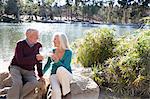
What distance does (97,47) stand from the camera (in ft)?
30.3

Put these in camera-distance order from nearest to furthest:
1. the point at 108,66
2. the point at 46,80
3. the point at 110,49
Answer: the point at 46,80 < the point at 108,66 < the point at 110,49

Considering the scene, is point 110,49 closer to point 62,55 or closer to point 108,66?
point 108,66

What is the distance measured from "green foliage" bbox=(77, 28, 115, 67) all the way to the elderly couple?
3.87m

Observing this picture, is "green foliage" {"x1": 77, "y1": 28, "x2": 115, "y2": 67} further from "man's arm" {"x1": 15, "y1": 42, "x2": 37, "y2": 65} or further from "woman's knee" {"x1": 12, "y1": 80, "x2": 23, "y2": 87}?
"woman's knee" {"x1": 12, "y1": 80, "x2": 23, "y2": 87}

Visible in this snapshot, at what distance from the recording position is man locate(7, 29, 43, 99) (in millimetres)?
5229

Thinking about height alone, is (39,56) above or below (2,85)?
above

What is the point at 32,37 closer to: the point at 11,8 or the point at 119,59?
the point at 119,59

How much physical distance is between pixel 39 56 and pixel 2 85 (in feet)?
4.90

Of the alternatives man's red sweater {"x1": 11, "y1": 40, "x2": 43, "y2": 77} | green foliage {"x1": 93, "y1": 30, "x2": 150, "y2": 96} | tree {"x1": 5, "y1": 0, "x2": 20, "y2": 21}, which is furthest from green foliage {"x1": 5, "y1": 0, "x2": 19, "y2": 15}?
man's red sweater {"x1": 11, "y1": 40, "x2": 43, "y2": 77}

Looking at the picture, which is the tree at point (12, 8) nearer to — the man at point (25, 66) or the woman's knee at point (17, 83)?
the man at point (25, 66)

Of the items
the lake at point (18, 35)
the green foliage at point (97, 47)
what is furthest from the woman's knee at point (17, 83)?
the green foliage at point (97, 47)

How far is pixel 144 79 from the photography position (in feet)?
25.9

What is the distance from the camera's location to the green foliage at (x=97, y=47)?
9224 mm

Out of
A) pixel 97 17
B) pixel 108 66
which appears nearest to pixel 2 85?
pixel 108 66
